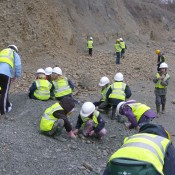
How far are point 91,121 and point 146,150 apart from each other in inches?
155

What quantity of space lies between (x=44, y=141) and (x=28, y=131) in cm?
63

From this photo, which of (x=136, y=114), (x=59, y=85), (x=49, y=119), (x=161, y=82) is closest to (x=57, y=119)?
(x=49, y=119)

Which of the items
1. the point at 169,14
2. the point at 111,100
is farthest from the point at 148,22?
the point at 111,100

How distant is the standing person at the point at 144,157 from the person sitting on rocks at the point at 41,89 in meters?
5.82

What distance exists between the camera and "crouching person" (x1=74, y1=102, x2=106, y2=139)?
284 inches

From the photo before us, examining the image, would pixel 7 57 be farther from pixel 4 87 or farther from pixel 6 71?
pixel 4 87

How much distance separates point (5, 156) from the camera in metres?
5.62

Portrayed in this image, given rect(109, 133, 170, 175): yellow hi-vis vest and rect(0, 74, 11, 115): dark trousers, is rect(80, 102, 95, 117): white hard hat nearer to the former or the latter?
rect(0, 74, 11, 115): dark trousers

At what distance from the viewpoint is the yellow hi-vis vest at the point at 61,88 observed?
920 cm

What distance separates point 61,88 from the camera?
9242 mm

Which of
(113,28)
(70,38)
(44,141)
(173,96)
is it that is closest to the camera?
(44,141)

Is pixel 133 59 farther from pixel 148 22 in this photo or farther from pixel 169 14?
pixel 169 14

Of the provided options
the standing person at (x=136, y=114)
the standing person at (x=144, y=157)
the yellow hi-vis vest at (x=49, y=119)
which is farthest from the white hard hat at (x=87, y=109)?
the standing person at (x=144, y=157)

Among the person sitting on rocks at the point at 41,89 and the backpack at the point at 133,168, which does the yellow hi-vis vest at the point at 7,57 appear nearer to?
the person sitting on rocks at the point at 41,89
